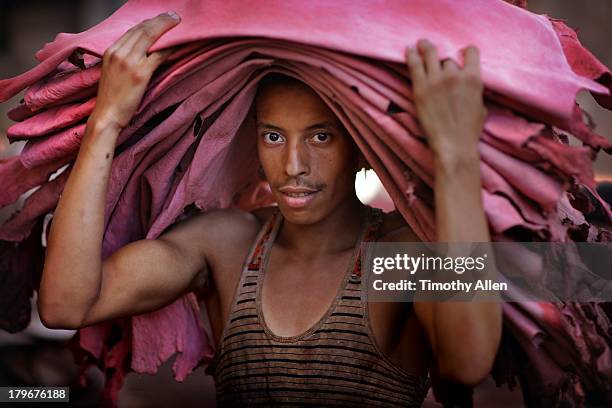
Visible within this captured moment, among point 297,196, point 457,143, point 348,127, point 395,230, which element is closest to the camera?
point 457,143

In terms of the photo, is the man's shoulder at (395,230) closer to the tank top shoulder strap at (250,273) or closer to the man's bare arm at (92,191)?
the tank top shoulder strap at (250,273)

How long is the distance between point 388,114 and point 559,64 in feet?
1.03

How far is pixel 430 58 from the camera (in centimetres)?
120

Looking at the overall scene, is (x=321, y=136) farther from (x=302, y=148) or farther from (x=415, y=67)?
(x=415, y=67)

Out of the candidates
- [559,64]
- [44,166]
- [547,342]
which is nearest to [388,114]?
[559,64]

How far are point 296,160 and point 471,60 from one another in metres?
0.36

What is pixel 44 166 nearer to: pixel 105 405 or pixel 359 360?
pixel 105 405

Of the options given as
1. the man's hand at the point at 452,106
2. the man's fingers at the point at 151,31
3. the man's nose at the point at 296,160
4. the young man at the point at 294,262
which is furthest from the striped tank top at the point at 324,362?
the man's fingers at the point at 151,31

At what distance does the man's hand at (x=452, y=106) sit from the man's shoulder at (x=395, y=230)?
327 mm

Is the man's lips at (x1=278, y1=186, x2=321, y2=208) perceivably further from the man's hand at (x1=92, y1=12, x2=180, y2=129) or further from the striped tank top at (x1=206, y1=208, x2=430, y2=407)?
the man's hand at (x1=92, y1=12, x2=180, y2=129)

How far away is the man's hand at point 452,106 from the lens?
46.7 inches

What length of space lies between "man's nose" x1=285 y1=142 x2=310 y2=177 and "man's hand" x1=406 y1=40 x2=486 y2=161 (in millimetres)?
273

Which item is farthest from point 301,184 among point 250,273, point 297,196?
point 250,273

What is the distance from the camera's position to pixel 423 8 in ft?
4.25
